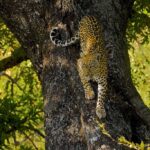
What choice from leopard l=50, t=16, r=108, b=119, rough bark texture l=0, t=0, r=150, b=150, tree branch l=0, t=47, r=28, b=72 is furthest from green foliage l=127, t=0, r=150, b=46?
leopard l=50, t=16, r=108, b=119

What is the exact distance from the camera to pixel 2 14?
5.51 meters

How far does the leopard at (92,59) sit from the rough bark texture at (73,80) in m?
0.08

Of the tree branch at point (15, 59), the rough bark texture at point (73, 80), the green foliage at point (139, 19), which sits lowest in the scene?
the rough bark texture at point (73, 80)

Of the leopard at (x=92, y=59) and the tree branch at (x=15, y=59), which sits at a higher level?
the tree branch at (x=15, y=59)

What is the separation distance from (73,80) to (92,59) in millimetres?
296

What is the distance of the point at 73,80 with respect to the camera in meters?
4.87

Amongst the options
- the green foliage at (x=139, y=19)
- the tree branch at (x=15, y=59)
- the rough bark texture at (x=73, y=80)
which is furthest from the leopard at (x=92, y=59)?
the tree branch at (x=15, y=59)

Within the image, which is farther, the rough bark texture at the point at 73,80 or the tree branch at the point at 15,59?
the tree branch at the point at 15,59

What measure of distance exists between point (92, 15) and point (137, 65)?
220 inches

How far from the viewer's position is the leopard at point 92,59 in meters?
4.66

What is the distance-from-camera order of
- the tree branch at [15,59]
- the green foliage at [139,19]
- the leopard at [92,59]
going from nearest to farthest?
the leopard at [92,59] < the green foliage at [139,19] < the tree branch at [15,59]

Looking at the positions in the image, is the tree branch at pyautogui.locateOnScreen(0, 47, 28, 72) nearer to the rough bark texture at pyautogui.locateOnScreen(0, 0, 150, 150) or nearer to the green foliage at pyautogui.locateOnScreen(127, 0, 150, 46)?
the green foliage at pyautogui.locateOnScreen(127, 0, 150, 46)

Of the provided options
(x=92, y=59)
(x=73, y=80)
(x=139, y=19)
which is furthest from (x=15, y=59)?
(x=92, y=59)

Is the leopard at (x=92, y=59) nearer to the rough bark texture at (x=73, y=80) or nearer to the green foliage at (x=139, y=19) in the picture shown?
the rough bark texture at (x=73, y=80)
